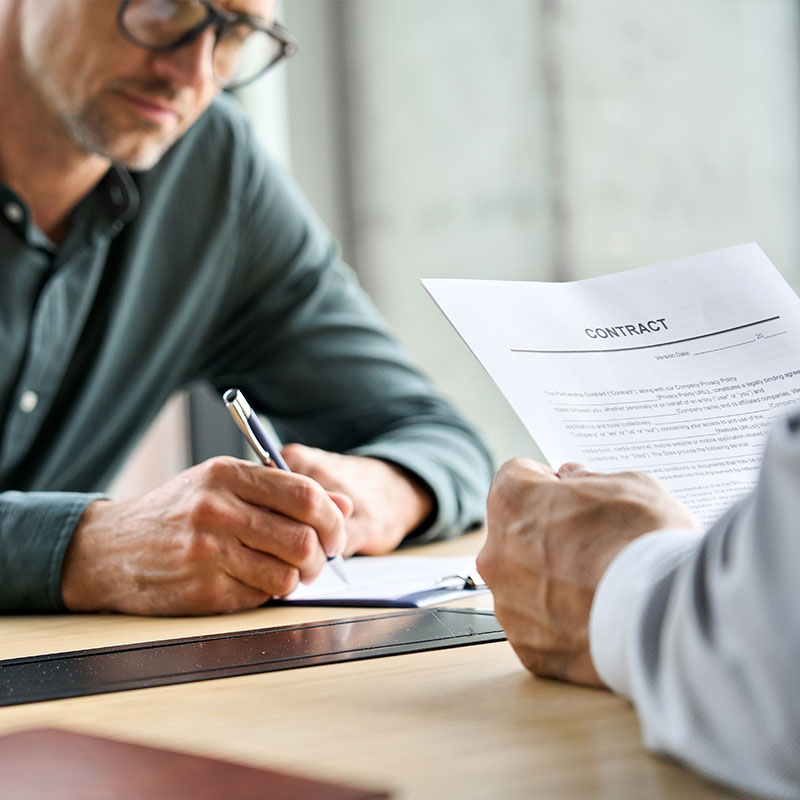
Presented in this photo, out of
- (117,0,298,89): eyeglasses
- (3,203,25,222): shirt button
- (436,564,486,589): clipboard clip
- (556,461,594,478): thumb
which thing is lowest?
(436,564,486,589): clipboard clip

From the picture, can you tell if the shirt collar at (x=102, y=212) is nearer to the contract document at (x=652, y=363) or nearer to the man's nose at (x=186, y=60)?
the man's nose at (x=186, y=60)

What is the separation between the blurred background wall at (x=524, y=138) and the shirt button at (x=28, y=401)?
70 centimetres

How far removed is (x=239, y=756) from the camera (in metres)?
0.45

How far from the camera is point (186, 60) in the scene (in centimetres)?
132

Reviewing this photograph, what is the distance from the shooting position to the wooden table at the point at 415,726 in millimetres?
406

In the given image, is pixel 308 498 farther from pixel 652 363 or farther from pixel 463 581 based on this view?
pixel 652 363

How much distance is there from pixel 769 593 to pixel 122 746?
10.9 inches

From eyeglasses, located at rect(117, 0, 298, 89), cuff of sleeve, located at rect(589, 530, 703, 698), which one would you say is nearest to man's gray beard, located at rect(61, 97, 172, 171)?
eyeglasses, located at rect(117, 0, 298, 89)

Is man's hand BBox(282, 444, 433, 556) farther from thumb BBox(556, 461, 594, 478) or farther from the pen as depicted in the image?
thumb BBox(556, 461, 594, 478)

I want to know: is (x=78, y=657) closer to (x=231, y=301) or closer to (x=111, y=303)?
(x=111, y=303)

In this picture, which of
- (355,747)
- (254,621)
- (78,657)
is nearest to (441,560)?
(254,621)

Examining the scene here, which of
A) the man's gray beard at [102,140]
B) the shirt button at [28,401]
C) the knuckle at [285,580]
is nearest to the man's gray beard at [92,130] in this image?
the man's gray beard at [102,140]

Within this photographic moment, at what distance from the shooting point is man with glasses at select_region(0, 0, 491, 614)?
1289 millimetres

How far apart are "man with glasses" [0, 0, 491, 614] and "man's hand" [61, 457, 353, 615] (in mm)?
76
